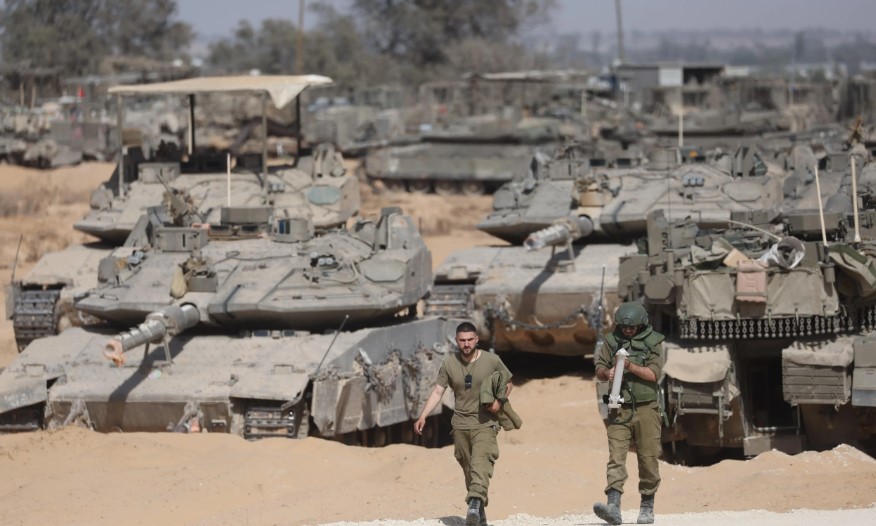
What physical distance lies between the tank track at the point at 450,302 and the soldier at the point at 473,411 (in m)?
7.71

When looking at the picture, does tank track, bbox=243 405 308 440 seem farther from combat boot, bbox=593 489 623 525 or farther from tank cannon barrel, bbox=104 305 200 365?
combat boot, bbox=593 489 623 525

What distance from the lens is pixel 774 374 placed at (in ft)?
50.9

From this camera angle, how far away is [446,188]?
123 ft

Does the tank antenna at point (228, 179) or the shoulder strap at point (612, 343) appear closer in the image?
the shoulder strap at point (612, 343)

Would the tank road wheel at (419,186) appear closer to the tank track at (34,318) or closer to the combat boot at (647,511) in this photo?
the tank track at (34,318)

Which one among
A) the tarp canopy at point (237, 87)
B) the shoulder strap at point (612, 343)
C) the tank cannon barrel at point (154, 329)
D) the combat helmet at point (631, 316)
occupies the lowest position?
the tank cannon barrel at point (154, 329)

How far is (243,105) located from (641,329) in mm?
36208

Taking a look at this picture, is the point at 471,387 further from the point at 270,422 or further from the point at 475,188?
the point at 475,188

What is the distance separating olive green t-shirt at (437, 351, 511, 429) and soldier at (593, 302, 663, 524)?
2.26 feet

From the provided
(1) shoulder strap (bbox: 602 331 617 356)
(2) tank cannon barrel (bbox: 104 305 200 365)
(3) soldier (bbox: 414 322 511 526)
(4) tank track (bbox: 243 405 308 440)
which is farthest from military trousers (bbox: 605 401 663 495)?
(2) tank cannon barrel (bbox: 104 305 200 365)

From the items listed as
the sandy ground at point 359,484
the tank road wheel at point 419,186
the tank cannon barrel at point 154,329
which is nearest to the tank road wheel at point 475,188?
the tank road wheel at point 419,186

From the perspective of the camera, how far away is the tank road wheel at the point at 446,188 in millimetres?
37344

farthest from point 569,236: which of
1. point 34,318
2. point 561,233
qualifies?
point 34,318

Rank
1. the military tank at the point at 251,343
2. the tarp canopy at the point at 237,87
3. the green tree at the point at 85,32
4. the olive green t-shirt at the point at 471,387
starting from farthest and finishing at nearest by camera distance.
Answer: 1. the green tree at the point at 85,32
2. the tarp canopy at the point at 237,87
3. the military tank at the point at 251,343
4. the olive green t-shirt at the point at 471,387
